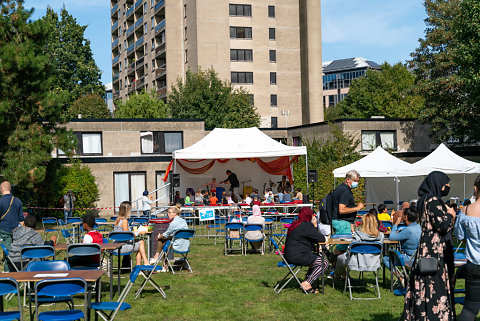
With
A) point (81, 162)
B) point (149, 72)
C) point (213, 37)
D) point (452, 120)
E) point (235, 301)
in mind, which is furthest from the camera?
point (149, 72)

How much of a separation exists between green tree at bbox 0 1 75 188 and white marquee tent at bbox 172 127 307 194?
5.52 meters

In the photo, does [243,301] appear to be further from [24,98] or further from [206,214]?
[24,98]

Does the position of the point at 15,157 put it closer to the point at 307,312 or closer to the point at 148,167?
the point at 148,167

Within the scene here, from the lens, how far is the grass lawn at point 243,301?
805cm

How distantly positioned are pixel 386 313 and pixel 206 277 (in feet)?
13.7

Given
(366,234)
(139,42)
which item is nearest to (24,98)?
(366,234)

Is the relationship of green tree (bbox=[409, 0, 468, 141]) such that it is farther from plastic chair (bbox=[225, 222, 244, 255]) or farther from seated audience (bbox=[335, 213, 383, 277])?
seated audience (bbox=[335, 213, 383, 277])

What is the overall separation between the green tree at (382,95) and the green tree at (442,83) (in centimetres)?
1741

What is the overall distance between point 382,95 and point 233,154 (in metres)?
36.9

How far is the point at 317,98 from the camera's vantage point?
189 feet

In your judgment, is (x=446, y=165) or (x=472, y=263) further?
(x=446, y=165)

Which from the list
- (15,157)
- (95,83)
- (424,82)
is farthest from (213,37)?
(15,157)

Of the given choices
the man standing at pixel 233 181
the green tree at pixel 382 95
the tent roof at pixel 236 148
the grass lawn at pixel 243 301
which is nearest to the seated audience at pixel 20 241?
the grass lawn at pixel 243 301

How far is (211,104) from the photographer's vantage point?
155ft
